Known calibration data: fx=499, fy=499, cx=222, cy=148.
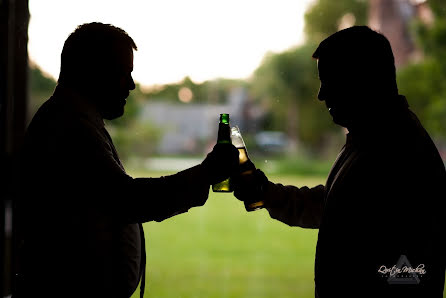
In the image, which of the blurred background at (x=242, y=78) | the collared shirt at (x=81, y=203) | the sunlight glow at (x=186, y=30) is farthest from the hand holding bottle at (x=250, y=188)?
the sunlight glow at (x=186, y=30)

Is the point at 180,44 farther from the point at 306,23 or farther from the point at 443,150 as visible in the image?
the point at 443,150

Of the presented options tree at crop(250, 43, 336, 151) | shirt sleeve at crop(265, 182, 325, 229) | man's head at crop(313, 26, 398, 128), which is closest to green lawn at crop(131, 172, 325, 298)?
tree at crop(250, 43, 336, 151)

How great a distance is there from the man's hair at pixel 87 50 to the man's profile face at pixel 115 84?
0.02m

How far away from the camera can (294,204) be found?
59.0 inches

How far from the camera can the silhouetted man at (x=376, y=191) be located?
1.10 metres

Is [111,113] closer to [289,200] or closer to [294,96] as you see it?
[289,200]

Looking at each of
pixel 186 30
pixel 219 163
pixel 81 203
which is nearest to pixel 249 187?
pixel 219 163

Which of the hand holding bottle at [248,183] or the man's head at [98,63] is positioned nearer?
the man's head at [98,63]

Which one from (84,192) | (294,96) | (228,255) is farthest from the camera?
(228,255)

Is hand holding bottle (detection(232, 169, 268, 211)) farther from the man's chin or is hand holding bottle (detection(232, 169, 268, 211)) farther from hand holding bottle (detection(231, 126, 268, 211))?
the man's chin
